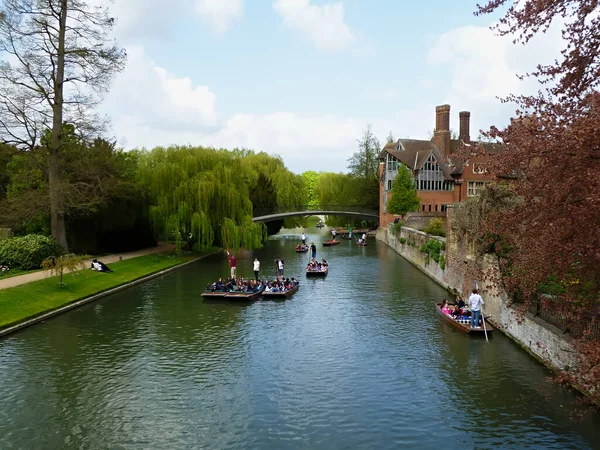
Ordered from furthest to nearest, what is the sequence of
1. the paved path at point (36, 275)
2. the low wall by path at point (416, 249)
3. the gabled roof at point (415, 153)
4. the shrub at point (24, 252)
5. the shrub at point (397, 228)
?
1. the gabled roof at point (415, 153)
2. the shrub at point (397, 228)
3. the low wall by path at point (416, 249)
4. the shrub at point (24, 252)
5. the paved path at point (36, 275)

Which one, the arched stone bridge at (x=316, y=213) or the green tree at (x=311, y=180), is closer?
the arched stone bridge at (x=316, y=213)

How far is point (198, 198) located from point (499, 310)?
25.2m

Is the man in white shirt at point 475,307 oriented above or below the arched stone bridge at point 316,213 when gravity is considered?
below

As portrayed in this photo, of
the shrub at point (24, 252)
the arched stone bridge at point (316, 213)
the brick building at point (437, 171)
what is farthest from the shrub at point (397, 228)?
the shrub at point (24, 252)

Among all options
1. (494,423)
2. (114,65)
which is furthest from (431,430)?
(114,65)

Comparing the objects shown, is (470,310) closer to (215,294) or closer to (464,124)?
(215,294)

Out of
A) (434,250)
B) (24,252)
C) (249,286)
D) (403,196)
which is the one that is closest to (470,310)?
(249,286)

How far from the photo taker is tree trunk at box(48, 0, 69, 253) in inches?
1152

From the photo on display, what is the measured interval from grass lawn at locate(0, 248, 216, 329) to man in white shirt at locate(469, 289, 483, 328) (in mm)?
17363

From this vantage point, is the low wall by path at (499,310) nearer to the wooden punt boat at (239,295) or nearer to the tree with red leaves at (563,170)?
the tree with red leaves at (563,170)

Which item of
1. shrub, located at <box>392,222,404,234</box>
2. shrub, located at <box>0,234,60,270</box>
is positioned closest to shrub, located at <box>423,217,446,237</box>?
shrub, located at <box>392,222,404,234</box>

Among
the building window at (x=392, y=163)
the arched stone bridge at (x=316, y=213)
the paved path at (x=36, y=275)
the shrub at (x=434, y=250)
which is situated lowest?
the paved path at (x=36, y=275)

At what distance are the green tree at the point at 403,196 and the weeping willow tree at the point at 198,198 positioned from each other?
21.9 metres

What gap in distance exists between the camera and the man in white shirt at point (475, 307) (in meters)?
18.1
